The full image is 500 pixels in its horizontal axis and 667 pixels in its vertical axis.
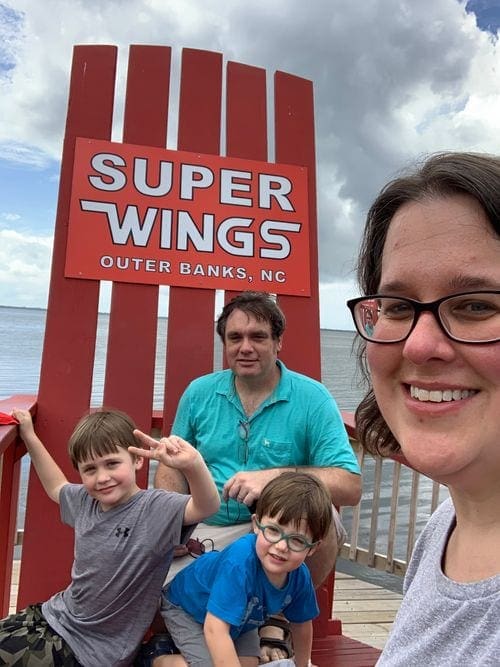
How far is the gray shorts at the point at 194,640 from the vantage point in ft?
4.98

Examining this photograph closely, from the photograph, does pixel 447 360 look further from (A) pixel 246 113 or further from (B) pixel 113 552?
(A) pixel 246 113

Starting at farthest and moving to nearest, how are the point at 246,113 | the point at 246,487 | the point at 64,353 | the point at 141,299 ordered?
1. the point at 246,113
2. the point at 141,299
3. the point at 64,353
4. the point at 246,487

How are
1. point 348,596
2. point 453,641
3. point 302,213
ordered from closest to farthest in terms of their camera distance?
point 453,641 → point 302,213 → point 348,596

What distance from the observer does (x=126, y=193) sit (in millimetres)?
2473

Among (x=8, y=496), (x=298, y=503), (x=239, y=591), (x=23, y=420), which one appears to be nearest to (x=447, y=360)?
(x=298, y=503)

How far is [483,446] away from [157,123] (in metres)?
2.30

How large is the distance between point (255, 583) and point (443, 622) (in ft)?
3.15

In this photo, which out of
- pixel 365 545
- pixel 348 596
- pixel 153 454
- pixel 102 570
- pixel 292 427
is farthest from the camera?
pixel 365 545

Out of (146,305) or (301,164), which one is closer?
(146,305)

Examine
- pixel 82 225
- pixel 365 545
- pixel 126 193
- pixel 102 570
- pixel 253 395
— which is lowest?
pixel 365 545

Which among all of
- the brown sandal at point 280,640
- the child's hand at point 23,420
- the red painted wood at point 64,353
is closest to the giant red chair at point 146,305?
the red painted wood at point 64,353

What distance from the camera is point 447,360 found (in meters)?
0.66

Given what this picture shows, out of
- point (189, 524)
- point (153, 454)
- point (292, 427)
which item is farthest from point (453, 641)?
point (292, 427)

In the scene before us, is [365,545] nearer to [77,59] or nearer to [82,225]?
[82,225]
